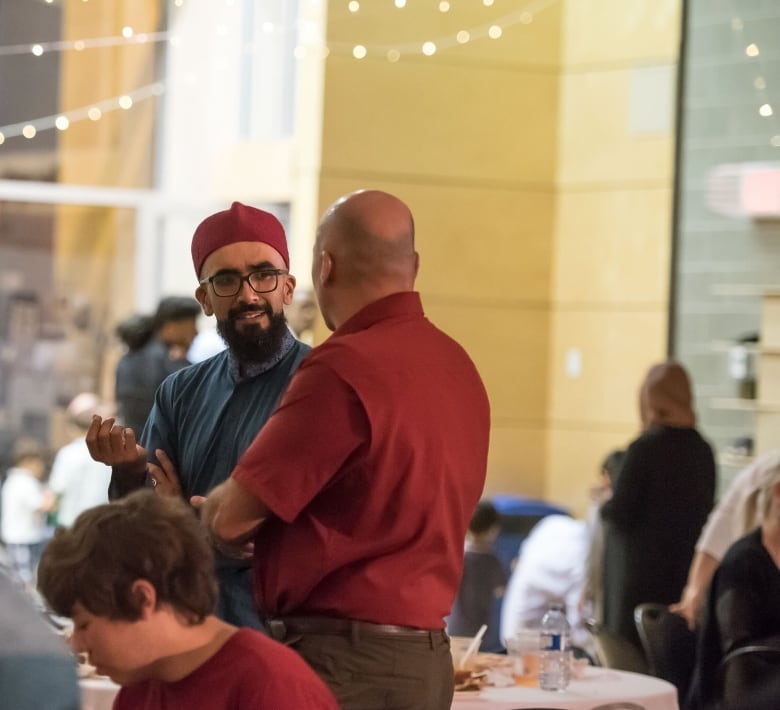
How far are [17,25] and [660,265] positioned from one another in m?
3.33

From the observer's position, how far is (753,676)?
3.54 m

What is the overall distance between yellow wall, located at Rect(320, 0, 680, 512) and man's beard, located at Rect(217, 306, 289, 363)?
16.9 ft

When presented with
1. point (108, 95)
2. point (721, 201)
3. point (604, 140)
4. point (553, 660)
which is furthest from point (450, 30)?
point (553, 660)

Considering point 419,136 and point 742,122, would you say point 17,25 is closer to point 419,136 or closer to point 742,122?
point 419,136

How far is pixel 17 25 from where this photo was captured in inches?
301

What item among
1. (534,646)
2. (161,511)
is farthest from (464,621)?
(161,511)

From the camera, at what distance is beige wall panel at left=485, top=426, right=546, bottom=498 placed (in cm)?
795

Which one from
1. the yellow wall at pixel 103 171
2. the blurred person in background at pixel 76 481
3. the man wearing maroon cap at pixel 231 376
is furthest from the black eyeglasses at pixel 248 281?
the yellow wall at pixel 103 171

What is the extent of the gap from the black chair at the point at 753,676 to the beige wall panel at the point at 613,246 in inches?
165

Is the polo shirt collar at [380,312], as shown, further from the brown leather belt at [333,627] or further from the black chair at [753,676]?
the black chair at [753,676]

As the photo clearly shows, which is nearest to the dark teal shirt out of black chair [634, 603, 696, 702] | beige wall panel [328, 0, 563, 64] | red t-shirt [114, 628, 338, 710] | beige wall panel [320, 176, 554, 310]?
red t-shirt [114, 628, 338, 710]

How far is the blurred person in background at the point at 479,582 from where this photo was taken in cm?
522

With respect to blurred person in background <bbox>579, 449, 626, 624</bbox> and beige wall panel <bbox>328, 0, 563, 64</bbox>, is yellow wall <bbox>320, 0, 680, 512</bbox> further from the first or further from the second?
blurred person in background <bbox>579, 449, 626, 624</bbox>

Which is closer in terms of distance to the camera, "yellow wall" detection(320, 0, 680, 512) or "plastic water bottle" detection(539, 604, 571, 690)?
"plastic water bottle" detection(539, 604, 571, 690)
